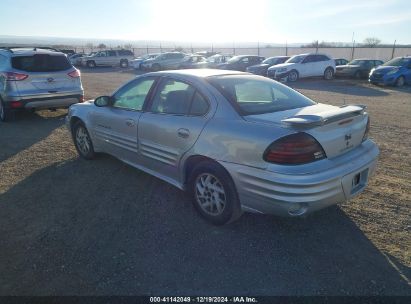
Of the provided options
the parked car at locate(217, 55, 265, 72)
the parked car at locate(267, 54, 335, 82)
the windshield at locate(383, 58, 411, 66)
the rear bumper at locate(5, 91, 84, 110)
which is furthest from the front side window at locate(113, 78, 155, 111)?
the parked car at locate(217, 55, 265, 72)

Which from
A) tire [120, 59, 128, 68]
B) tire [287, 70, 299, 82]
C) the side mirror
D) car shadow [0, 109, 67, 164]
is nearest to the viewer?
the side mirror

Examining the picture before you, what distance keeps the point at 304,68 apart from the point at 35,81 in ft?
51.4

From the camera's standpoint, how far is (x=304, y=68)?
1953cm

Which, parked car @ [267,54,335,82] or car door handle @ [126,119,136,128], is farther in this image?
parked car @ [267,54,335,82]

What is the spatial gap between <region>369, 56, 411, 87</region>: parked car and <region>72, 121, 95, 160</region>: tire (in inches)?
632

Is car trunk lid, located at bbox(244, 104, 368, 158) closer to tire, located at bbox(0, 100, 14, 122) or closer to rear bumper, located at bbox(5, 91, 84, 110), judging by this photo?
rear bumper, located at bbox(5, 91, 84, 110)

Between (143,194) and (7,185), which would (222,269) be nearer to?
(143,194)

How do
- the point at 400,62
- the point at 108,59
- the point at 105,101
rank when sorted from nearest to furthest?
the point at 105,101 → the point at 400,62 → the point at 108,59

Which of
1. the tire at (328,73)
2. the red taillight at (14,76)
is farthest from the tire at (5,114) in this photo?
the tire at (328,73)

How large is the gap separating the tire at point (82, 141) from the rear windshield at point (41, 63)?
3.47 metres

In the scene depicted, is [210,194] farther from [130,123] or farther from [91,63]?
[91,63]

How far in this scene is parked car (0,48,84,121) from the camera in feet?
25.7

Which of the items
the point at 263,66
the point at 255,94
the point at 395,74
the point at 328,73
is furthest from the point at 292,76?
the point at 255,94

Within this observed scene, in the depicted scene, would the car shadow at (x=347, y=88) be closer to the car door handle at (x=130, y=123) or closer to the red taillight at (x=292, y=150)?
the car door handle at (x=130, y=123)
